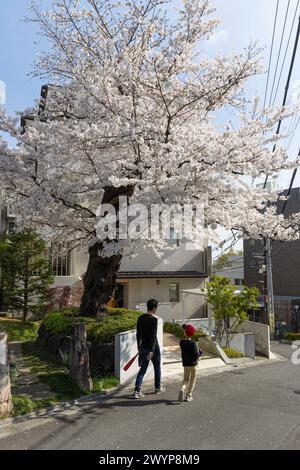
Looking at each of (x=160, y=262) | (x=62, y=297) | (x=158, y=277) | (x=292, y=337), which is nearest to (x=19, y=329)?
(x=62, y=297)

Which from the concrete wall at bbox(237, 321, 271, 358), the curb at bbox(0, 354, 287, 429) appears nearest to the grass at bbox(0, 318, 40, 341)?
the curb at bbox(0, 354, 287, 429)

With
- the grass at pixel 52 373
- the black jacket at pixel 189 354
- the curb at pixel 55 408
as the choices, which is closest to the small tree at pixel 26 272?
the grass at pixel 52 373

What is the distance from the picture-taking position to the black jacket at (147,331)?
724 cm

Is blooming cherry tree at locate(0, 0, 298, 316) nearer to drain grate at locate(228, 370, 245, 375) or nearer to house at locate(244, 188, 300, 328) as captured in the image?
drain grate at locate(228, 370, 245, 375)

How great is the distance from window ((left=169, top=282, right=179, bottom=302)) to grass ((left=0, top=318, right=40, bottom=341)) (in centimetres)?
837

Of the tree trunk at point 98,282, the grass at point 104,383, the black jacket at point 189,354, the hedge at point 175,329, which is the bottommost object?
the hedge at point 175,329

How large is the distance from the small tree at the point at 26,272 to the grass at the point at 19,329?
0.62 meters

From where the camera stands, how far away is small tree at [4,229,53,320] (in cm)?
1551

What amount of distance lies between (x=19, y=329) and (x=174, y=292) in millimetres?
9923

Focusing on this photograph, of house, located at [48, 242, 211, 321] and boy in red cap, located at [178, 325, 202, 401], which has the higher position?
house, located at [48, 242, 211, 321]

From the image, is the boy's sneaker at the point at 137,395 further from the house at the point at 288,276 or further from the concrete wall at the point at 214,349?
A: the house at the point at 288,276

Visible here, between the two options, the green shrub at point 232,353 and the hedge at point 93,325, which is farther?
the green shrub at point 232,353

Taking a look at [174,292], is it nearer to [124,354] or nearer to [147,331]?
[124,354]
